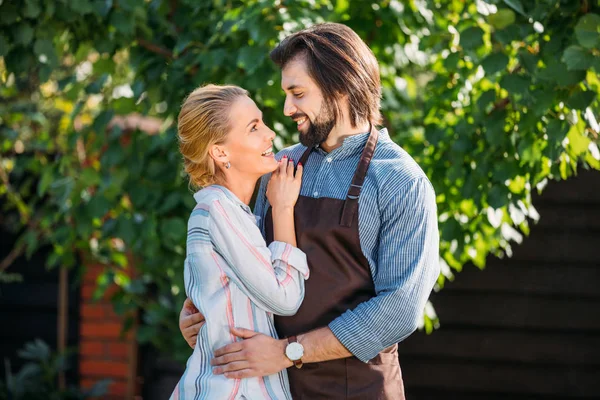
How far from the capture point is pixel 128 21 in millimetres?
3002

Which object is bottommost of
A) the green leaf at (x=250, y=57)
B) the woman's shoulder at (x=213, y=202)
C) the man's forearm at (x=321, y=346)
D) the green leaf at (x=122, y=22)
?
the man's forearm at (x=321, y=346)

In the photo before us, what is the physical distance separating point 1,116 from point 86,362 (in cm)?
141

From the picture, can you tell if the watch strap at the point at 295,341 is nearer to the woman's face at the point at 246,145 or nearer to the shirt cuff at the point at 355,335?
the shirt cuff at the point at 355,335

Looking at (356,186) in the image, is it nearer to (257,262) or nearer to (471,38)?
(257,262)

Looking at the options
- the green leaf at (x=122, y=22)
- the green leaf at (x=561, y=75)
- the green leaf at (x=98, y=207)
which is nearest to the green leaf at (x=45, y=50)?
the green leaf at (x=122, y=22)

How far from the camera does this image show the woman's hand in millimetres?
2035

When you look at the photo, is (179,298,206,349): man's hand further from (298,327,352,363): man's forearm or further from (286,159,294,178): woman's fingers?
(286,159,294,178): woman's fingers

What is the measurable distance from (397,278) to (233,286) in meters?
0.38

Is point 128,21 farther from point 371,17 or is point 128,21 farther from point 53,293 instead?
point 53,293

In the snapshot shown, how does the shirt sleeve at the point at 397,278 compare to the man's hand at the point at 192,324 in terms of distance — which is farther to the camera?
the man's hand at the point at 192,324

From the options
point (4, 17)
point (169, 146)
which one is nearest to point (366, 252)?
→ point (169, 146)

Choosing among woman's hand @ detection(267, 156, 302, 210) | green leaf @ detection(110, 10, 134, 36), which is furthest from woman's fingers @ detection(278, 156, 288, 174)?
green leaf @ detection(110, 10, 134, 36)

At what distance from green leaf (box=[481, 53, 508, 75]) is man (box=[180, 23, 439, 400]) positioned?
61 cm

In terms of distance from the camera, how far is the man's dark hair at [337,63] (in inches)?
80.7
